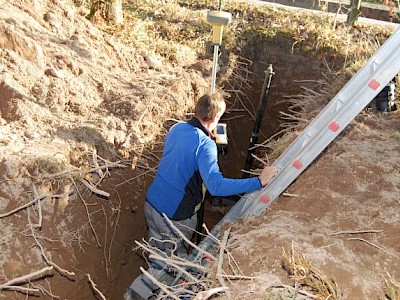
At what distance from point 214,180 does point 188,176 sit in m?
0.46

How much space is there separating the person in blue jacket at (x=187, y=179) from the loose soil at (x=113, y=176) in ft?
1.19

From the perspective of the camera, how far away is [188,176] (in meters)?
3.38

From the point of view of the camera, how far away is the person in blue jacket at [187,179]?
2.94 meters

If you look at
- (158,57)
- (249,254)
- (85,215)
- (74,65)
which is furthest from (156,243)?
(158,57)

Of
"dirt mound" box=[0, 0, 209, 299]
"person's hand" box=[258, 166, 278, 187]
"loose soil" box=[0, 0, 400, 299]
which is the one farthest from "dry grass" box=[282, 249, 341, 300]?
"dirt mound" box=[0, 0, 209, 299]

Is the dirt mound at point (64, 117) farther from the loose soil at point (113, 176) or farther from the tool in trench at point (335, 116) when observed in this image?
the tool in trench at point (335, 116)

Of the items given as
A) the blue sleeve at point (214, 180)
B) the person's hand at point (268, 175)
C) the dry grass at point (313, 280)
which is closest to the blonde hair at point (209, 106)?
the blue sleeve at point (214, 180)

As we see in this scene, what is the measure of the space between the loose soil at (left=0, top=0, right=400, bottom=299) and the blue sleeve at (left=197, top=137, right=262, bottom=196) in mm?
299

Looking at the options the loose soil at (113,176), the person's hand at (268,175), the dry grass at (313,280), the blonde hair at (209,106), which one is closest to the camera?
the dry grass at (313,280)

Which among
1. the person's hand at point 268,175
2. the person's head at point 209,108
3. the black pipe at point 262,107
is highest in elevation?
the person's head at point 209,108

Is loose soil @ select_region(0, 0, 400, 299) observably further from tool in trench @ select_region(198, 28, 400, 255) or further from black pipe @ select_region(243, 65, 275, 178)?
black pipe @ select_region(243, 65, 275, 178)

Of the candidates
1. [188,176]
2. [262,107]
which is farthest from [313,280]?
[262,107]

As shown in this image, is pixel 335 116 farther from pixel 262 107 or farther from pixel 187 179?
pixel 262 107

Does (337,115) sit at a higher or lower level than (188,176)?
higher
